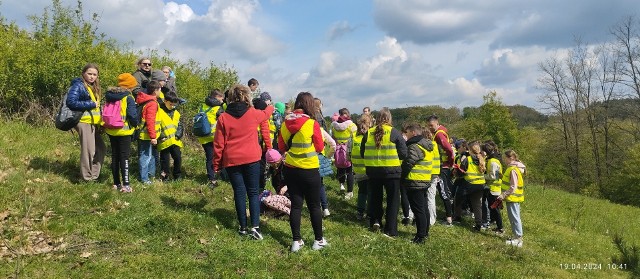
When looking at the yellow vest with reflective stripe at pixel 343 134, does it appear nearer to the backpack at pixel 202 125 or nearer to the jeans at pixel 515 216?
the backpack at pixel 202 125

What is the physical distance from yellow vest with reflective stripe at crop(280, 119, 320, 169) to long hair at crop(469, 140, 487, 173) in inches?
179

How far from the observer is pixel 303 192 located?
568 cm

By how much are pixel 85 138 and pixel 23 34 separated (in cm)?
735

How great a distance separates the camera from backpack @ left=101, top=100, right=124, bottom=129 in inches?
281

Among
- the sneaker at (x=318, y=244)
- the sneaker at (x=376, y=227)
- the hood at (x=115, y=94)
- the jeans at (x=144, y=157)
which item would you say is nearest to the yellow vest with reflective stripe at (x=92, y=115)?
the hood at (x=115, y=94)

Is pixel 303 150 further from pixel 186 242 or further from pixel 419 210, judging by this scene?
pixel 419 210

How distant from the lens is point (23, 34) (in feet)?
39.8

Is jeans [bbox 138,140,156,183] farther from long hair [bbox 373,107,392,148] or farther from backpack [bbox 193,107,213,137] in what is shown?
long hair [bbox 373,107,392,148]

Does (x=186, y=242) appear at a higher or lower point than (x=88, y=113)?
lower

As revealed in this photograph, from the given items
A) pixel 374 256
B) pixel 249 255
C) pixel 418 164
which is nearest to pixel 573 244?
pixel 418 164

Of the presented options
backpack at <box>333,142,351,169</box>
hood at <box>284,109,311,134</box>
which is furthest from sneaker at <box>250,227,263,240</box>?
backpack at <box>333,142,351,169</box>

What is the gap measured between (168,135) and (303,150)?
3.98 metres

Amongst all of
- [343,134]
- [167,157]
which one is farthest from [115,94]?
[343,134]

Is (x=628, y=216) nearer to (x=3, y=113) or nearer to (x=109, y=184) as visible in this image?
(x=109, y=184)
